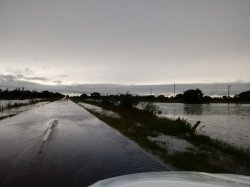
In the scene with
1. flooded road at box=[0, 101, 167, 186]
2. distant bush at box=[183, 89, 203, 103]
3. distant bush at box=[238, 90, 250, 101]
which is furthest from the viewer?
distant bush at box=[238, 90, 250, 101]

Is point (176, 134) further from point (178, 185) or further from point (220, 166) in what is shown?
point (178, 185)

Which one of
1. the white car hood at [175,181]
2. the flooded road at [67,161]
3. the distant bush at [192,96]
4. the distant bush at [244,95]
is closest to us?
the white car hood at [175,181]

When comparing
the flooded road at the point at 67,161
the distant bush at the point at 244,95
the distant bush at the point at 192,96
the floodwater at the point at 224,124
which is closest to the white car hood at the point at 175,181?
the flooded road at the point at 67,161

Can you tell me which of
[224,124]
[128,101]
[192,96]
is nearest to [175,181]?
[224,124]

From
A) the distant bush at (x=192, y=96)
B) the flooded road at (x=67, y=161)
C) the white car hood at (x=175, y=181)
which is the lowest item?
the flooded road at (x=67, y=161)

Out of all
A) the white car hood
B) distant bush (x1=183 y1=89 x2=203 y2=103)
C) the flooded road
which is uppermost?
distant bush (x1=183 y1=89 x2=203 y2=103)

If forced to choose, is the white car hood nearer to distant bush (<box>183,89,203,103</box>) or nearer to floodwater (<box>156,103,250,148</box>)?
floodwater (<box>156,103,250,148</box>)

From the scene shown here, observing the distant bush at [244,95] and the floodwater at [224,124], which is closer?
the floodwater at [224,124]

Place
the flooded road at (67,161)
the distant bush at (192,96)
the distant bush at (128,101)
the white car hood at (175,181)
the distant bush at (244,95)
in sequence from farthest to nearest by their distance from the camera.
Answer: the distant bush at (244,95), the distant bush at (192,96), the distant bush at (128,101), the flooded road at (67,161), the white car hood at (175,181)

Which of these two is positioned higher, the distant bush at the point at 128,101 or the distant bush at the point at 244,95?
the distant bush at the point at 244,95

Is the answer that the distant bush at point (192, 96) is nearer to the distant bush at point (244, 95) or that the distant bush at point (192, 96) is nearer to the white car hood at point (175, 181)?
the distant bush at point (244, 95)

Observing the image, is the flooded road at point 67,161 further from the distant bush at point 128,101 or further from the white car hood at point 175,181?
the distant bush at point 128,101

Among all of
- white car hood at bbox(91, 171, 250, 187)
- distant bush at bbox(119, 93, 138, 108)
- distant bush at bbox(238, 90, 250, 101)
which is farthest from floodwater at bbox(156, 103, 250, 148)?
distant bush at bbox(238, 90, 250, 101)

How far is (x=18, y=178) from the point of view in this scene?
8.16 meters
